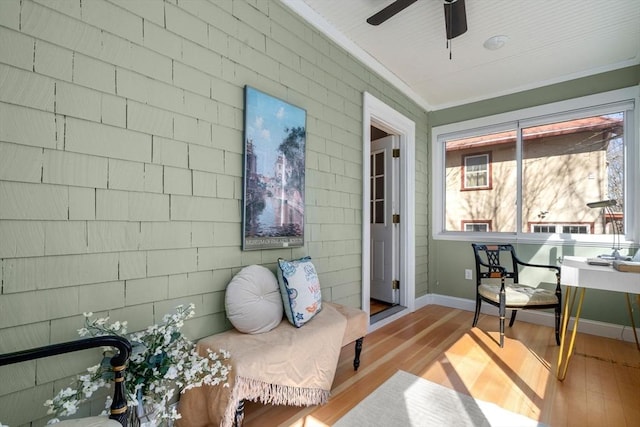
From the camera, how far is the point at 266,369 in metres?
1.53

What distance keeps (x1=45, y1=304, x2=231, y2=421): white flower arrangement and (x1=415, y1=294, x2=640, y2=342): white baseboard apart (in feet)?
10.5

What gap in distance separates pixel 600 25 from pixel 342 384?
3.57 m

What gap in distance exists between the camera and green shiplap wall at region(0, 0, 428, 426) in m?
1.21

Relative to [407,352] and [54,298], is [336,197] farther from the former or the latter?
[54,298]

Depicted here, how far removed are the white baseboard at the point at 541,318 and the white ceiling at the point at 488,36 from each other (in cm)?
264

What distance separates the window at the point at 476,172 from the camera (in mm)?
3951

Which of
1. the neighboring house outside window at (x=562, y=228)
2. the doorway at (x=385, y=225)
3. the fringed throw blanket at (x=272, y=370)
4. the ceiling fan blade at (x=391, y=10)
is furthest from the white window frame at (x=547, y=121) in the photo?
the fringed throw blanket at (x=272, y=370)

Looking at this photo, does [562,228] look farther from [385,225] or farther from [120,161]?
[120,161]

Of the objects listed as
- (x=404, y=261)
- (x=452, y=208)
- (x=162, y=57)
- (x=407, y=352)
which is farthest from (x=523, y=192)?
(x=162, y=57)

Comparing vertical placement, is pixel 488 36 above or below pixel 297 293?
above

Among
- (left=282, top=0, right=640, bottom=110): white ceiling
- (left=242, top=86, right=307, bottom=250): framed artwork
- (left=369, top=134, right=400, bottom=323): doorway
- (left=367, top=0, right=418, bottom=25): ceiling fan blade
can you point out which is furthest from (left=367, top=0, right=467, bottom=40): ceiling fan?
(left=369, top=134, right=400, bottom=323): doorway

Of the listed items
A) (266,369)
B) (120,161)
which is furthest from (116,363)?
(120,161)

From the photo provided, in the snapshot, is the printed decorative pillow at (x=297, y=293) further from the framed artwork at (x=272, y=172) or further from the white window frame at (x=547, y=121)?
the white window frame at (x=547, y=121)

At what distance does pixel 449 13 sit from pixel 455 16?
0.05m
